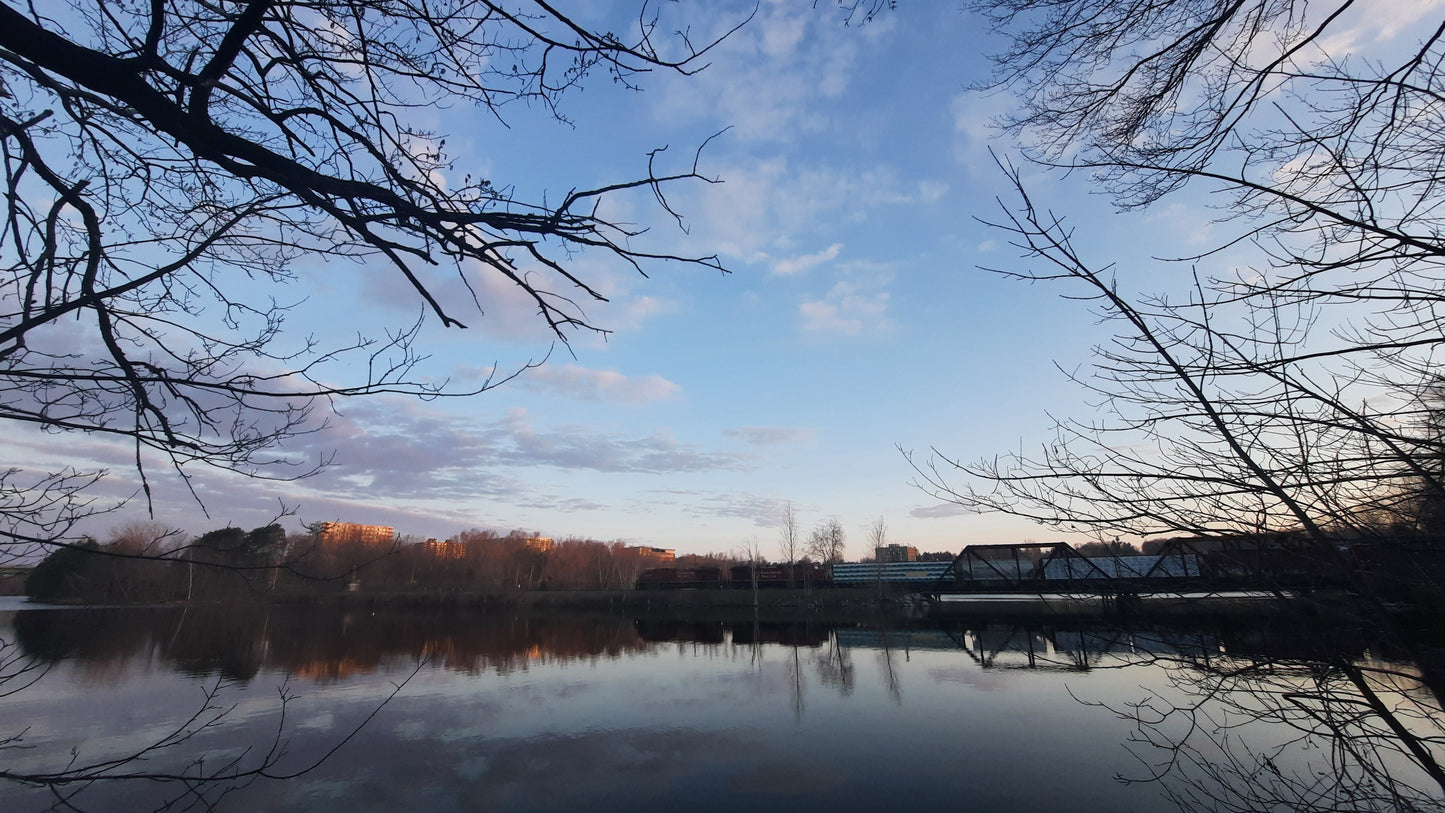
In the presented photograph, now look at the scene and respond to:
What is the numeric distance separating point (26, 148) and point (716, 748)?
32.2ft

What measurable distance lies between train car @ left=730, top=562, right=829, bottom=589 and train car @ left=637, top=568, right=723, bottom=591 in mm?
2356

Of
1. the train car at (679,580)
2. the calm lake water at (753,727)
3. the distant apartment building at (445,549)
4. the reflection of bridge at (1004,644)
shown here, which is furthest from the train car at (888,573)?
the distant apartment building at (445,549)

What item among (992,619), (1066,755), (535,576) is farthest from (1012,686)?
Answer: (535,576)

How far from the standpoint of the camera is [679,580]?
48125mm

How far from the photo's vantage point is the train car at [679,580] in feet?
153

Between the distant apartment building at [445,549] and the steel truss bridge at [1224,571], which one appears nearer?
the steel truss bridge at [1224,571]

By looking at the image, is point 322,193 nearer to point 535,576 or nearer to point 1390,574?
point 1390,574

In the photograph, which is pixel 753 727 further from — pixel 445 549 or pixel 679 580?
pixel 445 549

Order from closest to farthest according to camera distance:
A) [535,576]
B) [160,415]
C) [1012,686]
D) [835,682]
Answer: [160,415]
[1012,686]
[835,682]
[535,576]

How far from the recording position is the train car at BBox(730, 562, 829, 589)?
41781 mm

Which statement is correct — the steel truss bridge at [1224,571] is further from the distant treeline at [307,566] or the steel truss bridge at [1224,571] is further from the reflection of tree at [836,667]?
the reflection of tree at [836,667]

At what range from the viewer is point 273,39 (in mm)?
1743

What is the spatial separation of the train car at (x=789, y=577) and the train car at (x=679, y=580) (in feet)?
7.73

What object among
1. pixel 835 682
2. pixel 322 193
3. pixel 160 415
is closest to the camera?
pixel 322 193
